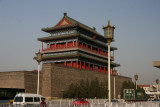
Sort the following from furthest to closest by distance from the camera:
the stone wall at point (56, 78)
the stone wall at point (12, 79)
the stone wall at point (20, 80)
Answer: the stone wall at point (56, 78) < the stone wall at point (12, 79) < the stone wall at point (20, 80)

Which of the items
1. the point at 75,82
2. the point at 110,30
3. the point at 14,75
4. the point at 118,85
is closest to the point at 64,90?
the point at 75,82

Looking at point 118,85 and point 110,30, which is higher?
point 110,30

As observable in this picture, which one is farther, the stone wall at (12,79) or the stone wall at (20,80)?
the stone wall at (12,79)

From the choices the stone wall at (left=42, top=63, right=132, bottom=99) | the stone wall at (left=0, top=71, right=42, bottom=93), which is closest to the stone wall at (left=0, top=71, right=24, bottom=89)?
the stone wall at (left=0, top=71, right=42, bottom=93)

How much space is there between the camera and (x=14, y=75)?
170ft

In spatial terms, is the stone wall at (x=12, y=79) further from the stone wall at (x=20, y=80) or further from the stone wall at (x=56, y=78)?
the stone wall at (x=56, y=78)

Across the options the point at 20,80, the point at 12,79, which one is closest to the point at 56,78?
the point at 20,80

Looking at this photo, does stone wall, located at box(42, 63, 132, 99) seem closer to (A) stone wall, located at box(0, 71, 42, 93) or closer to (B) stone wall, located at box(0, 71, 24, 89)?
(A) stone wall, located at box(0, 71, 42, 93)

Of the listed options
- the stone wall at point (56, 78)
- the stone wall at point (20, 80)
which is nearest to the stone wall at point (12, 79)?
the stone wall at point (20, 80)

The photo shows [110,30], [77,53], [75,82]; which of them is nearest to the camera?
[110,30]

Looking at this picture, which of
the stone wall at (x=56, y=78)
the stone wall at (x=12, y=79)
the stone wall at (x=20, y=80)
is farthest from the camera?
the stone wall at (x=56, y=78)

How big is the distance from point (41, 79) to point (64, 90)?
19.8 ft

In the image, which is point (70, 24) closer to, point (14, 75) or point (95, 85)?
point (95, 85)

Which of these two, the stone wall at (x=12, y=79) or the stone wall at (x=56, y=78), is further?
the stone wall at (x=56, y=78)
